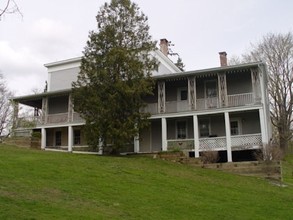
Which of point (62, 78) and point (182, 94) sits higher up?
point (62, 78)

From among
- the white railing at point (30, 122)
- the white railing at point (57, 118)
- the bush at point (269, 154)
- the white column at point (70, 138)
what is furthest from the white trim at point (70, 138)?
the bush at point (269, 154)

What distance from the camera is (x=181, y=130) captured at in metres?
28.2

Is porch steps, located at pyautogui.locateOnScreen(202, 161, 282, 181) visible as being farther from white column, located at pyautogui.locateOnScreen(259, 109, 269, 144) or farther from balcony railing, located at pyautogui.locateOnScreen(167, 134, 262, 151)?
white column, located at pyautogui.locateOnScreen(259, 109, 269, 144)

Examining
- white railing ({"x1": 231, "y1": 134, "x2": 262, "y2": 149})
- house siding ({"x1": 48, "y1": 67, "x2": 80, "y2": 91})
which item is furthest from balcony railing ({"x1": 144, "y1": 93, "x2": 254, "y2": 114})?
house siding ({"x1": 48, "y1": 67, "x2": 80, "y2": 91})

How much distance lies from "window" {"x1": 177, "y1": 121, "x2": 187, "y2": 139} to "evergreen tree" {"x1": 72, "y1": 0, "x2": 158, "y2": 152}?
15.3 ft

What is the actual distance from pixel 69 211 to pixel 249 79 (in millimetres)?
19834

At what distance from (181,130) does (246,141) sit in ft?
17.9

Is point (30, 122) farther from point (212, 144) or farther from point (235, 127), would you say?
point (235, 127)

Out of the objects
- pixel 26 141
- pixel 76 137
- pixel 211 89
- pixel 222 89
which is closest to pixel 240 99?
pixel 222 89

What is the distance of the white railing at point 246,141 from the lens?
23.9 meters

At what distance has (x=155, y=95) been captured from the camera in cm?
2897

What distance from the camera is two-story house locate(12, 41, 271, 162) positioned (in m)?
24.6

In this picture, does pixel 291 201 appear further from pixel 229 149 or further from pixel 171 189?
pixel 229 149

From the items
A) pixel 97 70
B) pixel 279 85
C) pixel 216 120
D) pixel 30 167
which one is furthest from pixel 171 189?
pixel 279 85
